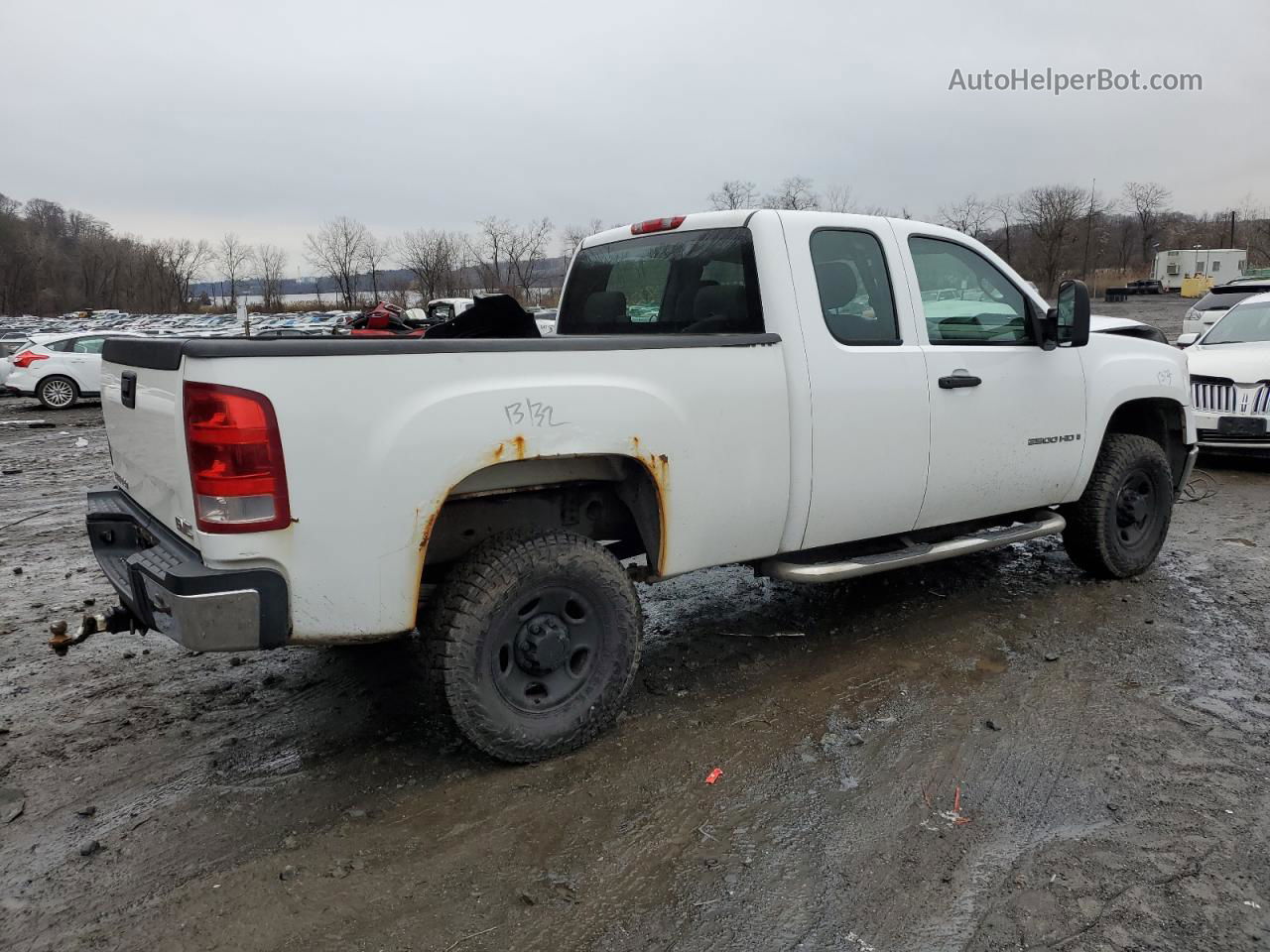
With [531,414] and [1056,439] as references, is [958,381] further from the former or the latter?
[531,414]

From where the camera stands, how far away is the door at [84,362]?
60.3ft

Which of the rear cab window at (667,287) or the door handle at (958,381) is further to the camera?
the door handle at (958,381)

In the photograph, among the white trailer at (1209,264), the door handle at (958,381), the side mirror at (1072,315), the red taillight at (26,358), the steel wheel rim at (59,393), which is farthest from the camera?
the white trailer at (1209,264)

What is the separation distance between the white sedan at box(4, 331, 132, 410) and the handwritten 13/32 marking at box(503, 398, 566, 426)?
18.1m

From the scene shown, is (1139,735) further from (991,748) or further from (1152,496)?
(1152,496)

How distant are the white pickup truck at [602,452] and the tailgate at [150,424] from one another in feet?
0.06

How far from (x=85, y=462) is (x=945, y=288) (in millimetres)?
11010

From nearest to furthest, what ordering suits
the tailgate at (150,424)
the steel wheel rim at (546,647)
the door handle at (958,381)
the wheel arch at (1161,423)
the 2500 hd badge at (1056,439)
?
1. the tailgate at (150,424)
2. the steel wheel rim at (546,647)
3. the door handle at (958,381)
4. the 2500 hd badge at (1056,439)
5. the wheel arch at (1161,423)

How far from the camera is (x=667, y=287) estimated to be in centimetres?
453

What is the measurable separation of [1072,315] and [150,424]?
424 cm

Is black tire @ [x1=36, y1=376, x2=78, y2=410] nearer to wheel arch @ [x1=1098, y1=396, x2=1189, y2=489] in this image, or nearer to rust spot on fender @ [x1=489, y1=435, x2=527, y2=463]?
rust spot on fender @ [x1=489, y1=435, x2=527, y2=463]

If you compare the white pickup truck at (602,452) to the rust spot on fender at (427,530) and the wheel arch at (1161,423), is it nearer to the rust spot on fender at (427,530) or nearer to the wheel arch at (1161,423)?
the rust spot on fender at (427,530)

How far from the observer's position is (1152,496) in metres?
5.55

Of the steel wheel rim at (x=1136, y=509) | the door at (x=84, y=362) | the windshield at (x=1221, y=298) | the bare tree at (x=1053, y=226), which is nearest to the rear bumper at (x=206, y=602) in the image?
the steel wheel rim at (x=1136, y=509)
